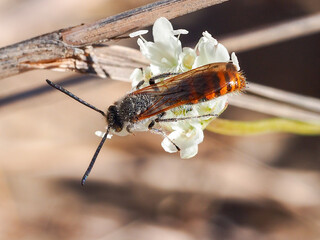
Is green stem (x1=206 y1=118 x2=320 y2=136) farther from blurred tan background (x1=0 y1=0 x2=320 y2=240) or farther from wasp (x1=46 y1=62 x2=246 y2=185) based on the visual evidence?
blurred tan background (x1=0 y1=0 x2=320 y2=240)

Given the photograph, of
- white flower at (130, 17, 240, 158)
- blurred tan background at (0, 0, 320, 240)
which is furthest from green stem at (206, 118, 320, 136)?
blurred tan background at (0, 0, 320, 240)

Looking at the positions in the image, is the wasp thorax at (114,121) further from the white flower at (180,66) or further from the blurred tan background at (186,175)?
the blurred tan background at (186,175)

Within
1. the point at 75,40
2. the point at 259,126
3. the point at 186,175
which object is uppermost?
the point at 75,40

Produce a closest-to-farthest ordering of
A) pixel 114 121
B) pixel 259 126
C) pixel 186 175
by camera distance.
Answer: pixel 114 121 → pixel 259 126 → pixel 186 175

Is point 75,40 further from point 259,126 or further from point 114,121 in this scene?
point 259,126

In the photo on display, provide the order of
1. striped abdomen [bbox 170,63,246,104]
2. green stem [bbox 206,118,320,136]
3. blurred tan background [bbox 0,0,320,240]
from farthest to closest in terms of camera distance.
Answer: blurred tan background [bbox 0,0,320,240] < green stem [bbox 206,118,320,136] < striped abdomen [bbox 170,63,246,104]

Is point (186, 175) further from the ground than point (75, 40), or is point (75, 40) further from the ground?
point (75, 40)

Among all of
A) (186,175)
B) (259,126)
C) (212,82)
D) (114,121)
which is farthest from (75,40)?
(186,175)
